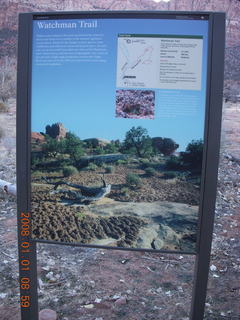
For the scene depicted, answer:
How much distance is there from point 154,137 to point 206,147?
0.28 meters

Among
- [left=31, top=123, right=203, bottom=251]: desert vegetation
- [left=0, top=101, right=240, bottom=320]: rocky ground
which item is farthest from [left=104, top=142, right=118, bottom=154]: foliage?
[left=0, top=101, right=240, bottom=320]: rocky ground

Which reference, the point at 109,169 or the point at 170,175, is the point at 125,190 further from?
the point at 170,175

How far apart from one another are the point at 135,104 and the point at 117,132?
17 cm

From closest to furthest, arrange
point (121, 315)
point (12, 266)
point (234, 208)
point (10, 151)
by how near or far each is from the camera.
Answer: point (121, 315)
point (12, 266)
point (234, 208)
point (10, 151)

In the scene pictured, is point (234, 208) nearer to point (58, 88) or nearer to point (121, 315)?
point (121, 315)

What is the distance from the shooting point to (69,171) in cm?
198

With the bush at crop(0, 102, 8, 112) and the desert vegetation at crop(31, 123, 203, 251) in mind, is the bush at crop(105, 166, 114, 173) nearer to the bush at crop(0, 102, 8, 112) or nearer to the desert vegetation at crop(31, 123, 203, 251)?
the desert vegetation at crop(31, 123, 203, 251)

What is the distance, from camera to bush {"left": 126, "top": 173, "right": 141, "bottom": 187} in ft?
6.34

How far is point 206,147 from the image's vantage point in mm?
1861

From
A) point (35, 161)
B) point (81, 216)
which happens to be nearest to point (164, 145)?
point (81, 216)

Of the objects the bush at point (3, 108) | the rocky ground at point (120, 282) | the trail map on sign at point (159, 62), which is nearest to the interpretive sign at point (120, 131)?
the trail map on sign at point (159, 62)

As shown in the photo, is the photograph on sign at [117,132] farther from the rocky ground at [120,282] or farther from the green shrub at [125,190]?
the rocky ground at [120,282]

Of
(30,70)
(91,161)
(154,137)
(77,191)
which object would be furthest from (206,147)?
(30,70)
